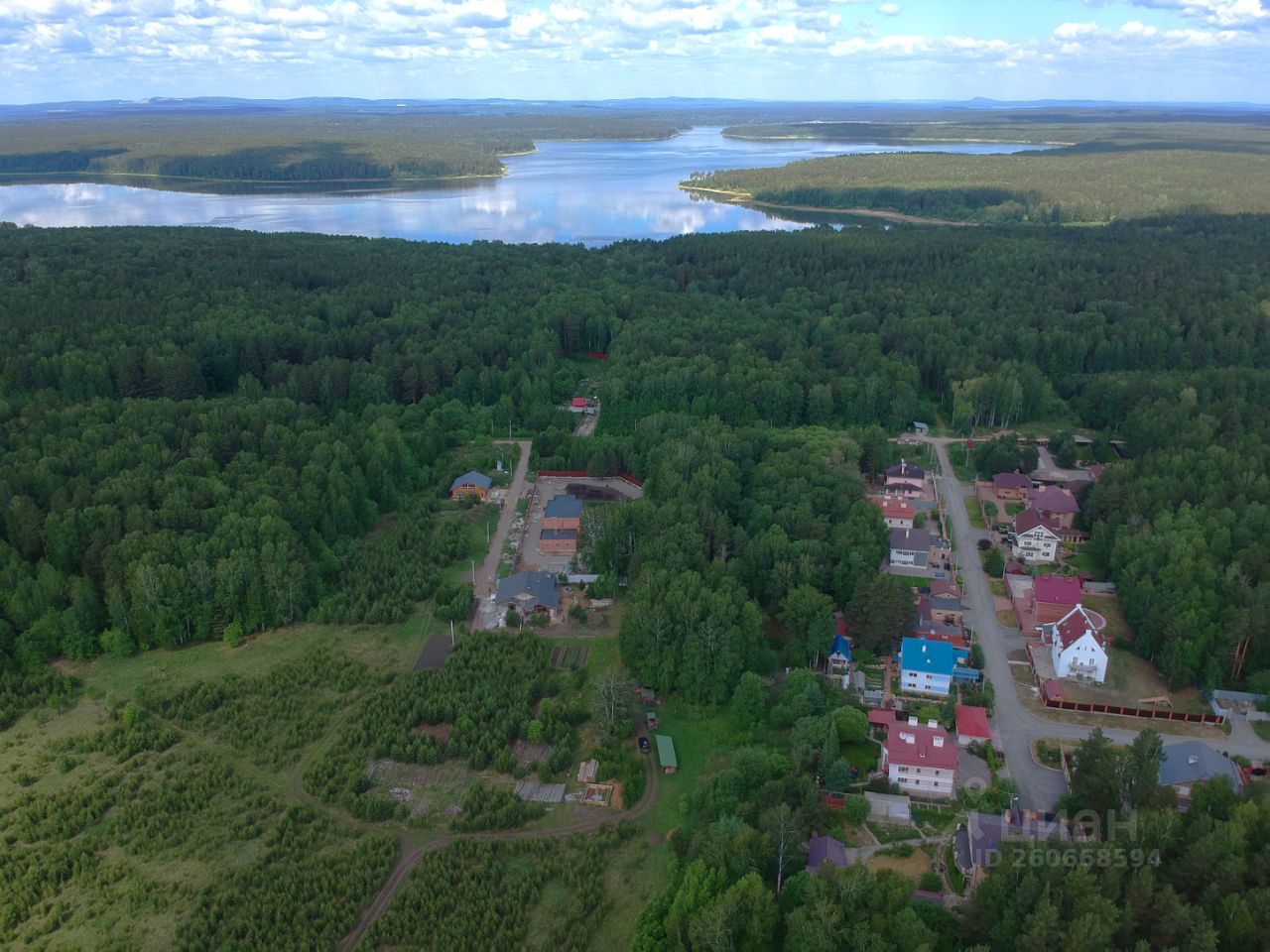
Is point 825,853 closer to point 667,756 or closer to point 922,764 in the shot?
point 922,764

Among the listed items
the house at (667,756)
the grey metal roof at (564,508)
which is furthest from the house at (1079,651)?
the grey metal roof at (564,508)

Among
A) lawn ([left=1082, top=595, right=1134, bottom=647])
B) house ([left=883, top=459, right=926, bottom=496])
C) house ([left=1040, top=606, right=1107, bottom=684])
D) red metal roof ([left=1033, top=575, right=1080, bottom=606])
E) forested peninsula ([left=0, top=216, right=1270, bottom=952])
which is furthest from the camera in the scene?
house ([left=883, top=459, right=926, bottom=496])

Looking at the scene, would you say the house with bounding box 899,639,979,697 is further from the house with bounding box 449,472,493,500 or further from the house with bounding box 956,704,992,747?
the house with bounding box 449,472,493,500

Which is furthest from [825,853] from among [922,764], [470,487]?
[470,487]

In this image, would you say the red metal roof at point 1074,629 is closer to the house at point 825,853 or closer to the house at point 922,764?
the house at point 922,764

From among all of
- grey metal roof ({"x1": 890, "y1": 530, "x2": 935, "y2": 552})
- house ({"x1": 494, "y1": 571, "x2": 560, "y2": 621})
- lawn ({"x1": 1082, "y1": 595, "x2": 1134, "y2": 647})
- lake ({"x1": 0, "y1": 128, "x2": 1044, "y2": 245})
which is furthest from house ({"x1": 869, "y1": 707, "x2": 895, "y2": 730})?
lake ({"x1": 0, "y1": 128, "x2": 1044, "y2": 245})

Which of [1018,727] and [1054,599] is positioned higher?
[1054,599]
